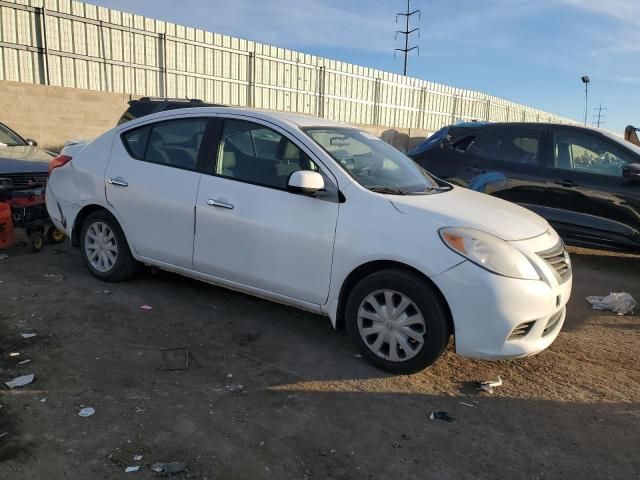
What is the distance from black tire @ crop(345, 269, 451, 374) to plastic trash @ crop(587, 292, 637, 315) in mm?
2702

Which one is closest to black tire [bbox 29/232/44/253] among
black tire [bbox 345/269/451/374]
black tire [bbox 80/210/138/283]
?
black tire [bbox 80/210/138/283]

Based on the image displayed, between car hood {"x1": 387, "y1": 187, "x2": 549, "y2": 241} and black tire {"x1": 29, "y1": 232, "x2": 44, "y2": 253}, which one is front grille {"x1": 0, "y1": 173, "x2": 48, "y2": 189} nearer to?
black tire {"x1": 29, "y1": 232, "x2": 44, "y2": 253}

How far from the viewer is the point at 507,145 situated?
7.14 metres

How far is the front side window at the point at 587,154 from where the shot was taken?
6.44 metres

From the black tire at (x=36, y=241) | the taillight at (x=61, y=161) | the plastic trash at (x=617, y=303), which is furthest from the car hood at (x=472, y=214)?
the black tire at (x=36, y=241)

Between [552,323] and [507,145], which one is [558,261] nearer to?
[552,323]

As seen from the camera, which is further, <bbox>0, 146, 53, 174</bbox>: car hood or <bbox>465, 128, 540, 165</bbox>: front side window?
<bbox>465, 128, 540, 165</bbox>: front side window

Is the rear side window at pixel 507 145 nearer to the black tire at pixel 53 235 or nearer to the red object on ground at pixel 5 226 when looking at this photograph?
the black tire at pixel 53 235

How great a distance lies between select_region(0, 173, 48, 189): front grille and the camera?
20.0ft

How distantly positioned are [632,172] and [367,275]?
4.23 m

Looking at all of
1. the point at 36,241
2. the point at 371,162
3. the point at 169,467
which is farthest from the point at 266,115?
the point at 36,241

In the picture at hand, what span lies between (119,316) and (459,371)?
8.79 ft

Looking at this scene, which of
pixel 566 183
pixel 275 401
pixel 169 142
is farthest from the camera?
pixel 566 183

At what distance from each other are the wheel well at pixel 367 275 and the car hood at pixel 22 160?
15.3ft
